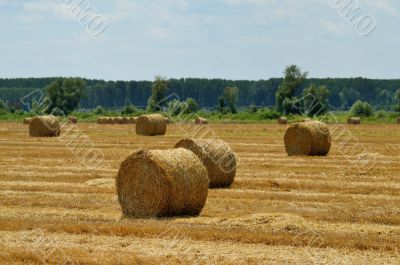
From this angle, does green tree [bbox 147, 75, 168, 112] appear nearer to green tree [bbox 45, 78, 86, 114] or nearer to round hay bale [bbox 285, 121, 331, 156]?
green tree [bbox 45, 78, 86, 114]

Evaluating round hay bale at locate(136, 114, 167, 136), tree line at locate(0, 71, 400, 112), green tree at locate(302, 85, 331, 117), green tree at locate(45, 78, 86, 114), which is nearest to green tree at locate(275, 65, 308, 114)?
green tree at locate(302, 85, 331, 117)

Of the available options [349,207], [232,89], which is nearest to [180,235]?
[349,207]

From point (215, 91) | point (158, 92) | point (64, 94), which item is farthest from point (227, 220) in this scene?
point (215, 91)

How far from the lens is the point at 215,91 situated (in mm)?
172250

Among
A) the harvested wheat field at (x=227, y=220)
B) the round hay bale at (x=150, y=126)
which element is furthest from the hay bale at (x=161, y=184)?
the round hay bale at (x=150, y=126)

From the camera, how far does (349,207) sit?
1551 centimetres

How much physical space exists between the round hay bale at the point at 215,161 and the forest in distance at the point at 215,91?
141 meters

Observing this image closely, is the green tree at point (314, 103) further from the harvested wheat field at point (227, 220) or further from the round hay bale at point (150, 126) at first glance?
the harvested wheat field at point (227, 220)

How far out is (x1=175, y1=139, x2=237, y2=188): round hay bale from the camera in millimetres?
19344

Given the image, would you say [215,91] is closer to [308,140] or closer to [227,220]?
[308,140]

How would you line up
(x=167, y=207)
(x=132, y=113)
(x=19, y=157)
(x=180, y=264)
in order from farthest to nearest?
(x=132, y=113) < (x=19, y=157) < (x=167, y=207) < (x=180, y=264)

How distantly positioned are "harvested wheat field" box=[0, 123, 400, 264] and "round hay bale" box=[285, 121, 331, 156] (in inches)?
107

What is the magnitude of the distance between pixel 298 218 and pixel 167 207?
2692 mm

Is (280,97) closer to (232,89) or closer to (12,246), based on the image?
(232,89)
